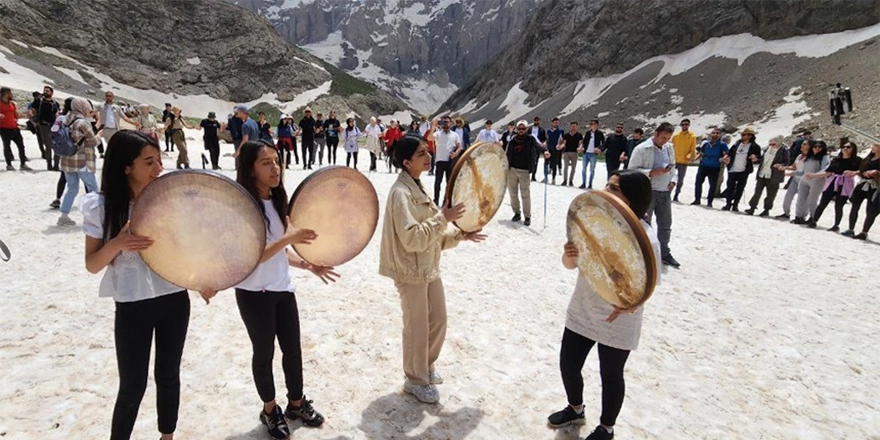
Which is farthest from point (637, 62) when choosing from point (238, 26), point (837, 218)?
point (238, 26)

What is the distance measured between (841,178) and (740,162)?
9.05ft

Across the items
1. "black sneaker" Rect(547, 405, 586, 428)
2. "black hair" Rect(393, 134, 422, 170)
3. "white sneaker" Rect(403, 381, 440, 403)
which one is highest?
"black hair" Rect(393, 134, 422, 170)

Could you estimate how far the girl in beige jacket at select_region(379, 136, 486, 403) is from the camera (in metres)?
3.52

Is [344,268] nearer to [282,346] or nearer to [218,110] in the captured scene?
[282,346]

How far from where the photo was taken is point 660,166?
7859mm

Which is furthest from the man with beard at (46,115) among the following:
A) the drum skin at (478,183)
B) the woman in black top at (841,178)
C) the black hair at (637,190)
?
the woman in black top at (841,178)

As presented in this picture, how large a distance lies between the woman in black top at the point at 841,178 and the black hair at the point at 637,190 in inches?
453

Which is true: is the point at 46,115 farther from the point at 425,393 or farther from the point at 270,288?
the point at 425,393

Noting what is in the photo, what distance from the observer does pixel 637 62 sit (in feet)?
246

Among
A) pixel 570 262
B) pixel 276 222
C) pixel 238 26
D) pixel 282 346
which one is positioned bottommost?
pixel 282 346

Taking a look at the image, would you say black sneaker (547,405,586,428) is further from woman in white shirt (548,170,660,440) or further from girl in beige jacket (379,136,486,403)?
girl in beige jacket (379,136,486,403)

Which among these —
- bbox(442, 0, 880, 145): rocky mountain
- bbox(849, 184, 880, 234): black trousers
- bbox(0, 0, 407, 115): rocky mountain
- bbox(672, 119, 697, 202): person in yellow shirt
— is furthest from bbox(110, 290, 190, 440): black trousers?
bbox(0, 0, 407, 115): rocky mountain

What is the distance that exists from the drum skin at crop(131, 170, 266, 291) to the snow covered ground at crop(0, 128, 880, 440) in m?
1.55

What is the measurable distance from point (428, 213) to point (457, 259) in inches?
180
